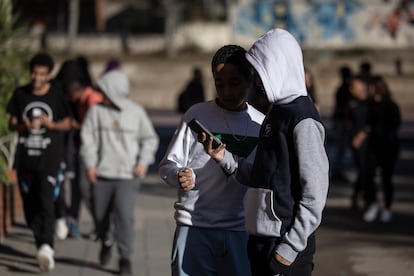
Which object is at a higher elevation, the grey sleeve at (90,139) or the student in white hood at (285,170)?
the student in white hood at (285,170)

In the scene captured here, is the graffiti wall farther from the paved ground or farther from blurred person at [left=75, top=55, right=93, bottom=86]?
blurred person at [left=75, top=55, right=93, bottom=86]

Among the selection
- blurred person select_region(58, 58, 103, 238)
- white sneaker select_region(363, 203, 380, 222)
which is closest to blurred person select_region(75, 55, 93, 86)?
blurred person select_region(58, 58, 103, 238)

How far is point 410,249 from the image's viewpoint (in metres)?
11.4

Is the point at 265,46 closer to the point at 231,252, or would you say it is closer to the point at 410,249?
the point at 231,252

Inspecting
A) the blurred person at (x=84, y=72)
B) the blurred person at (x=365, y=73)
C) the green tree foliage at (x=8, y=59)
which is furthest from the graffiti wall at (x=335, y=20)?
the blurred person at (x=84, y=72)

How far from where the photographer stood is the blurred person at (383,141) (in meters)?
13.3

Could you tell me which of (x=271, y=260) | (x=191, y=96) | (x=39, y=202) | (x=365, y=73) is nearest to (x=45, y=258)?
(x=39, y=202)

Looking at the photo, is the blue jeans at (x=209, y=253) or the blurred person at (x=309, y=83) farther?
the blurred person at (x=309, y=83)

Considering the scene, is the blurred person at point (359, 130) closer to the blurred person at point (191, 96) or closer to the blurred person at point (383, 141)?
the blurred person at point (383, 141)

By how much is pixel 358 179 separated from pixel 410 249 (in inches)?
117

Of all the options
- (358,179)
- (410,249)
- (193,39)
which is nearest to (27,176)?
(410,249)

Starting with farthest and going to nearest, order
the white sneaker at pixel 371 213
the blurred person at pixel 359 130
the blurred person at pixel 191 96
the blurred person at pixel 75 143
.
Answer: the blurred person at pixel 191 96
the blurred person at pixel 359 130
the white sneaker at pixel 371 213
the blurred person at pixel 75 143

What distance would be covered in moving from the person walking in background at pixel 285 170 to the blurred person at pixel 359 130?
8649mm

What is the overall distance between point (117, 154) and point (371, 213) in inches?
196
